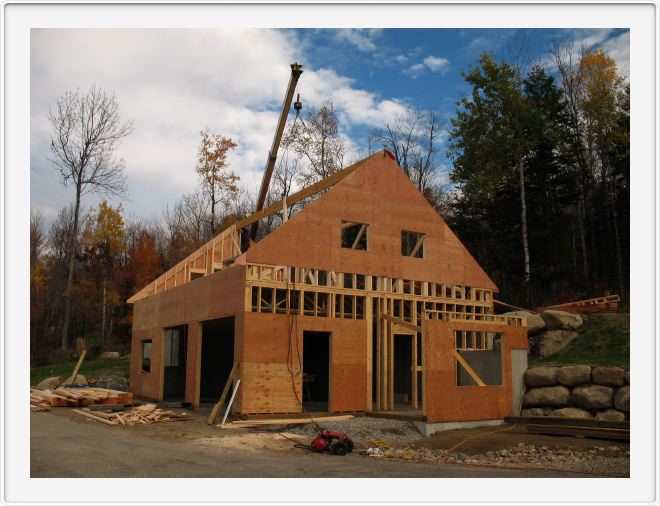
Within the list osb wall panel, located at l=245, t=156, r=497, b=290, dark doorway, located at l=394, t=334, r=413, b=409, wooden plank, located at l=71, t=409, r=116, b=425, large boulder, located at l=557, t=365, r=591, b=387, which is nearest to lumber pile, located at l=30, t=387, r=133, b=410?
wooden plank, located at l=71, t=409, r=116, b=425

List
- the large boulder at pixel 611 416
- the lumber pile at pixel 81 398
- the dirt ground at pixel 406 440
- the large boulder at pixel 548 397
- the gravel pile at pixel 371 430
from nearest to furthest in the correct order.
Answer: the dirt ground at pixel 406 440 → the gravel pile at pixel 371 430 → the large boulder at pixel 611 416 → the large boulder at pixel 548 397 → the lumber pile at pixel 81 398

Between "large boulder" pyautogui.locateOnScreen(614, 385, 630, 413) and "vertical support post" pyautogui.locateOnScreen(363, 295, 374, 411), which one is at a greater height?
"vertical support post" pyautogui.locateOnScreen(363, 295, 374, 411)

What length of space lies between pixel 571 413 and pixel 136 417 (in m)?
12.8

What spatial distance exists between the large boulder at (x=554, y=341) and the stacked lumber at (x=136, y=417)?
14.0m

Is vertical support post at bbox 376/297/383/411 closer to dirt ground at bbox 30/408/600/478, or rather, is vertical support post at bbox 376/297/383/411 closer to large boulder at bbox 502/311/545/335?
dirt ground at bbox 30/408/600/478

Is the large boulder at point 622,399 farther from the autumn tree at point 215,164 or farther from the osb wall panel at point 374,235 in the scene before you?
the autumn tree at point 215,164

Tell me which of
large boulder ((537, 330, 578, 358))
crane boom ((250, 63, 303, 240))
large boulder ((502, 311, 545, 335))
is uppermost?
crane boom ((250, 63, 303, 240))

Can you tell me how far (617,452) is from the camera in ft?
41.5

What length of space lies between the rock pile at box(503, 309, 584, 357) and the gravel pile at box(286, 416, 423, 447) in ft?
30.7

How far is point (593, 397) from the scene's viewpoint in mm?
17219

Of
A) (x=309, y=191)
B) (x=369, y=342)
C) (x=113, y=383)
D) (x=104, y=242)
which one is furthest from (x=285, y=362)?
(x=104, y=242)

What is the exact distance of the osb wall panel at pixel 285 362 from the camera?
53.3 ft

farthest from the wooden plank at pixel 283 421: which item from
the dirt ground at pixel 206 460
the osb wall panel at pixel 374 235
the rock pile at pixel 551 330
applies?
the rock pile at pixel 551 330

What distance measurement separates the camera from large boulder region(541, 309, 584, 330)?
23.5m
